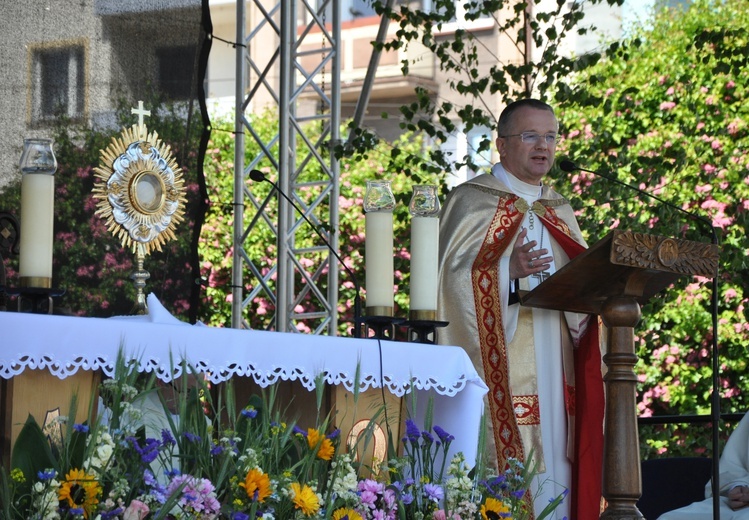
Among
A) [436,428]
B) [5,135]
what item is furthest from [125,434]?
[5,135]

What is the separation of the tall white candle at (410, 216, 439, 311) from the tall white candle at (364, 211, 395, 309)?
82mm

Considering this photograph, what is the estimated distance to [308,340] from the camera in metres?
3.22

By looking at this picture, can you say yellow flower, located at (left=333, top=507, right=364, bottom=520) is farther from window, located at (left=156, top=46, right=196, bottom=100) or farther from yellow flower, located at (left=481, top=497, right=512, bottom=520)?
window, located at (left=156, top=46, right=196, bottom=100)

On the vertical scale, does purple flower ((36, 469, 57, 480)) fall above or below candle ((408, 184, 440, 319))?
below

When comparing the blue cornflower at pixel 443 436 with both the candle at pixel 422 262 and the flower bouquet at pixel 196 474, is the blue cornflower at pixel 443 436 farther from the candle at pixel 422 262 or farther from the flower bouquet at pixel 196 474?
the candle at pixel 422 262

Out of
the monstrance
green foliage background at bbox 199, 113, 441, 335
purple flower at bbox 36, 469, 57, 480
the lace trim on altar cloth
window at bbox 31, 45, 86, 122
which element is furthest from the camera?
green foliage background at bbox 199, 113, 441, 335

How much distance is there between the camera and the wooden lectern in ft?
13.7

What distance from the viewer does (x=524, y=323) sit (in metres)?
5.05

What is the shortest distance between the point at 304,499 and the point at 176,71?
4.00 metres

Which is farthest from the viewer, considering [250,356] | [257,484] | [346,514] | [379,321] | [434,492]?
[379,321]

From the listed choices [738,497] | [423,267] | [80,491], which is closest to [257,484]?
[80,491]

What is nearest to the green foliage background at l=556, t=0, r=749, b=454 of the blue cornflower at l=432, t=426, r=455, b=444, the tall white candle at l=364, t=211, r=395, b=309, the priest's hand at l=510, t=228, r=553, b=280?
the priest's hand at l=510, t=228, r=553, b=280

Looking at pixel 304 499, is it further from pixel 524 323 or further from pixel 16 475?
pixel 524 323

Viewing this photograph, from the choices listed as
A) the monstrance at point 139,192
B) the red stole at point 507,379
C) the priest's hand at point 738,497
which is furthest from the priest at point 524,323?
the monstrance at point 139,192
